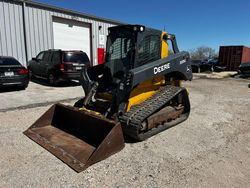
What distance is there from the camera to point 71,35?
14242 mm

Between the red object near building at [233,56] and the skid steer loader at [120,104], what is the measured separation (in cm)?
1934

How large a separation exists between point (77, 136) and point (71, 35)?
11.6 m

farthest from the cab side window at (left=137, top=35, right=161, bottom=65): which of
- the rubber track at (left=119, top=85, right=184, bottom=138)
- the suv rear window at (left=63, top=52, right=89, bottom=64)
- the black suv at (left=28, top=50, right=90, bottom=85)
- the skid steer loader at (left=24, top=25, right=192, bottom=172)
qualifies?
the suv rear window at (left=63, top=52, right=89, bottom=64)

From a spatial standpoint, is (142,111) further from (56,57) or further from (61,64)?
(56,57)

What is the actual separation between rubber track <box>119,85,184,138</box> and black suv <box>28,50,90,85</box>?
19.3 feet

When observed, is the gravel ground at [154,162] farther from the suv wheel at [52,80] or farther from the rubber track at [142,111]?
the suv wheel at [52,80]

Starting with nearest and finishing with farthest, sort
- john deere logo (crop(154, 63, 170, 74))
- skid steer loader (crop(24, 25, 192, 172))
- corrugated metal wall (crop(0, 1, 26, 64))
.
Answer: skid steer loader (crop(24, 25, 192, 172)), john deere logo (crop(154, 63, 170, 74)), corrugated metal wall (crop(0, 1, 26, 64))

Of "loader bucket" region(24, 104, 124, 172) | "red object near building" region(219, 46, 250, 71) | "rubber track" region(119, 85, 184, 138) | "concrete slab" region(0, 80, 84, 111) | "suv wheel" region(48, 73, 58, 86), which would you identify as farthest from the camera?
"red object near building" region(219, 46, 250, 71)

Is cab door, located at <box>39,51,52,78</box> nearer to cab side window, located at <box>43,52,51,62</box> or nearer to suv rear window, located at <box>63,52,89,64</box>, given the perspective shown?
cab side window, located at <box>43,52,51,62</box>

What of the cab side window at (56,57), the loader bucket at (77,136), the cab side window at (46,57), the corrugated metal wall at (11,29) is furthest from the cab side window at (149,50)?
the corrugated metal wall at (11,29)

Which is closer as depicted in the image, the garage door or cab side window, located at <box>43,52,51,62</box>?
cab side window, located at <box>43,52,51,62</box>

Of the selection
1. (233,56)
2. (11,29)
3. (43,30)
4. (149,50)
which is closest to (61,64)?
(11,29)

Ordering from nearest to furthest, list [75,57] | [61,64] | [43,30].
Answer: [61,64] → [75,57] → [43,30]

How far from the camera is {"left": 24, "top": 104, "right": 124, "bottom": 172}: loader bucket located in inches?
129
